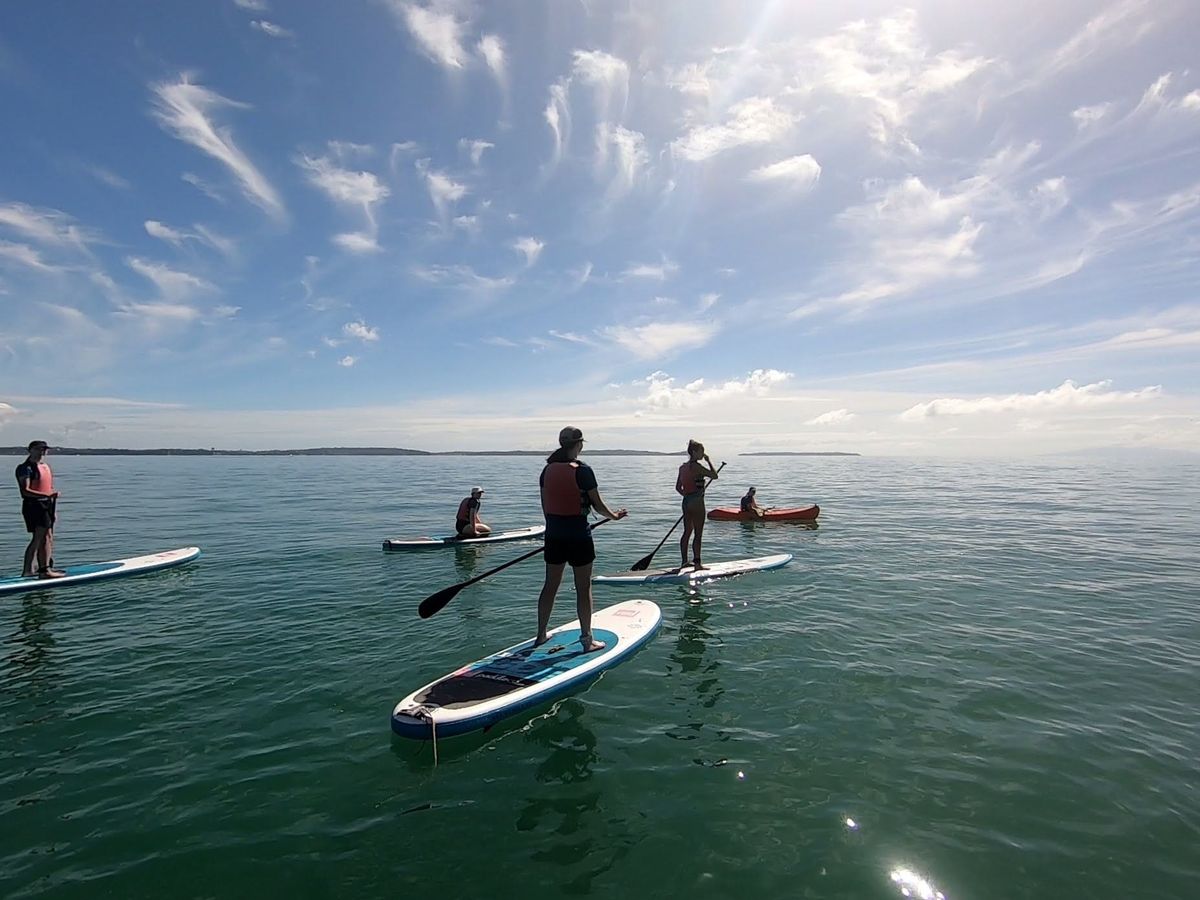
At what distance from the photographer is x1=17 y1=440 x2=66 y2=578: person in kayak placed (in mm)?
11789

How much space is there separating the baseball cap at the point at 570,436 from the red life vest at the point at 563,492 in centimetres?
29

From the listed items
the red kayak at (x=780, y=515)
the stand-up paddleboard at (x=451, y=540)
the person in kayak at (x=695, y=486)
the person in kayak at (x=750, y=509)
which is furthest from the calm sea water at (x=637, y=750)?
the person in kayak at (x=750, y=509)

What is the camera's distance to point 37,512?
40.3ft

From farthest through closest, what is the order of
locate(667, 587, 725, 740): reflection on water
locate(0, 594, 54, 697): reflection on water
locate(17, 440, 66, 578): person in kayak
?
locate(17, 440, 66, 578): person in kayak < locate(0, 594, 54, 697): reflection on water < locate(667, 587, 725, 740): reflection on water

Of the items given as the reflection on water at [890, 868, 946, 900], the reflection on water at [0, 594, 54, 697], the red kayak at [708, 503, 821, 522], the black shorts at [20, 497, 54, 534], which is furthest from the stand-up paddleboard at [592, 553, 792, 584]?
the black shorts at [20, 497, 54, 534]

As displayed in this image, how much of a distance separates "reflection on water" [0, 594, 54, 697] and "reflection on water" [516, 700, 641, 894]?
22.5 ft

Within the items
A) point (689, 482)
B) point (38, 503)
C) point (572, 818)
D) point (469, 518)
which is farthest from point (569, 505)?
point (38, 503)

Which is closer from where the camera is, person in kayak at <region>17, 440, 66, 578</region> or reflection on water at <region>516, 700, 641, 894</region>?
reflection on water at <region>516, 700, 641, 894</region>

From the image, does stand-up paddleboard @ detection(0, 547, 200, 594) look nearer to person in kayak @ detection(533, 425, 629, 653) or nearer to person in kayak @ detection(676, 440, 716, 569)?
person in kayak @ detection(533, 425, 629, 653)

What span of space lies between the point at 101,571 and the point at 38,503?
214 centimetres

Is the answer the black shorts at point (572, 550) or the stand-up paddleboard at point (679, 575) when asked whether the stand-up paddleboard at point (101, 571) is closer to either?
the stand-up paddleboard at point (679, 575)

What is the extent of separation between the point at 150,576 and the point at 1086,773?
17.6 m

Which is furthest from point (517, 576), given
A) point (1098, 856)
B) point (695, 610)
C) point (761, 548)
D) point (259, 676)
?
point (1098, 856)

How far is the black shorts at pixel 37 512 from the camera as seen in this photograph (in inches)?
479
